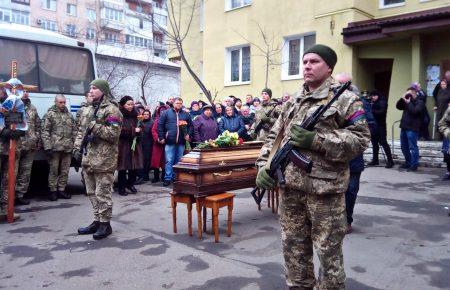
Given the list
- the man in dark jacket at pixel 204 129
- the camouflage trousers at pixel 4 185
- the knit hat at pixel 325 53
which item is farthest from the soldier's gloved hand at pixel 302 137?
the man in dark jacket at pixel 204 129

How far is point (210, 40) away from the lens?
18391 mm

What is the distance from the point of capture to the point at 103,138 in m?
5.67

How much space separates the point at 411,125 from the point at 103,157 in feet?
26.3

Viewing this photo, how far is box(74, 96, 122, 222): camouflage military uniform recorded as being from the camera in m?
5.71

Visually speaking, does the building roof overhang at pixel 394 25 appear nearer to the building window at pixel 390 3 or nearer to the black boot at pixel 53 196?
the building window at pixel 390 3

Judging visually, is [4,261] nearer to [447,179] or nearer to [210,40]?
[447,179]

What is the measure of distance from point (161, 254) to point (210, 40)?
14574 mm

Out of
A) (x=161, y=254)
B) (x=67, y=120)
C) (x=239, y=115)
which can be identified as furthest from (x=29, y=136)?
(x=239, y=115)

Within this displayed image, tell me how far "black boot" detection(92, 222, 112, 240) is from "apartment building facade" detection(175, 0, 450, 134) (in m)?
10.3

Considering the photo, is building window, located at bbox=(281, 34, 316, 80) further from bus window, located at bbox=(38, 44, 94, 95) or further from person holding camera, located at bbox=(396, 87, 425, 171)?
bus window, located at bbox=(38, 44, 94, 95)

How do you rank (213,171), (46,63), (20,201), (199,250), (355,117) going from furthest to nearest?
1. (46,63)
2. (20,201)
3. (213,171)
4. (199,250)
5. (355,117)

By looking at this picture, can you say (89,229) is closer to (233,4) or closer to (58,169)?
(58,169)

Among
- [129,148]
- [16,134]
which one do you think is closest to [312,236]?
[16,134]

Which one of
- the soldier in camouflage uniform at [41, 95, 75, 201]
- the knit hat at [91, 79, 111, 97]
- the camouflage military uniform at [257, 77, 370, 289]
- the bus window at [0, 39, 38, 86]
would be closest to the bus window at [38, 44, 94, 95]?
the bus window at [0, 39, 38, 86]
